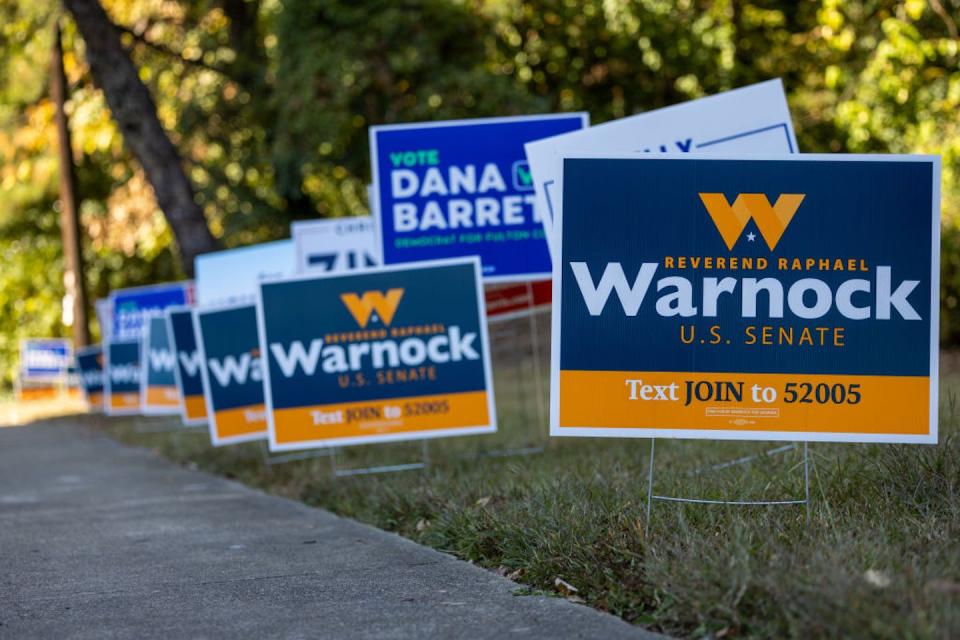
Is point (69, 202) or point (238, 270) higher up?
point (69, 202)

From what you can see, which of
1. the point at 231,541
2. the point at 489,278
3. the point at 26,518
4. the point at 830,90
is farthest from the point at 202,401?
the point at 830,90

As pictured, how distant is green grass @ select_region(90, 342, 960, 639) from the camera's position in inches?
191

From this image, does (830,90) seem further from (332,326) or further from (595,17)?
(332,326)

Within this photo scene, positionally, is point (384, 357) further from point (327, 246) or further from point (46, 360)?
point (46, 360)

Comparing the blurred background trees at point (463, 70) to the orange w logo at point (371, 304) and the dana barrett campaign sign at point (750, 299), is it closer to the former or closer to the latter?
the orange w logo at point (371, 304)

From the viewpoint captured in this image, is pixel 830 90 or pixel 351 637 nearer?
pixel 351 637

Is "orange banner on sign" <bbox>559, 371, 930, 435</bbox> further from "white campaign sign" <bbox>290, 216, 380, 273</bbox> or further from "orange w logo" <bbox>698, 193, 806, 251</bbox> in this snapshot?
"white campaign sign" <bbox>290, 216, 380, 273</bbox>

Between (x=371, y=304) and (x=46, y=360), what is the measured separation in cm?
2973

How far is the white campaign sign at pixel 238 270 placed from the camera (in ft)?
62.0

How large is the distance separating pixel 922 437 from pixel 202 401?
10.2 metres

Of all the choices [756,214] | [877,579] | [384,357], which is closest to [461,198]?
[384,357]

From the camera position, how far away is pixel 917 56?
19.5 m

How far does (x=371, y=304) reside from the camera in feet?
35.3

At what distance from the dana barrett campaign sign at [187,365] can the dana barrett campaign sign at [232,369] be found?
224cm
